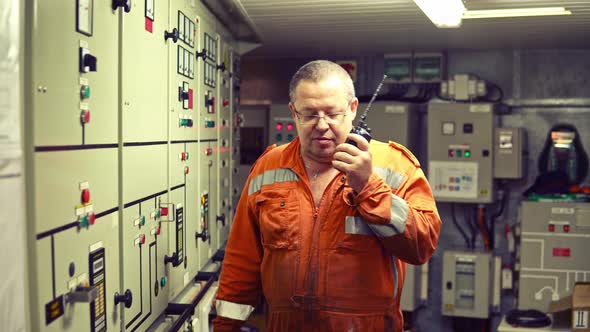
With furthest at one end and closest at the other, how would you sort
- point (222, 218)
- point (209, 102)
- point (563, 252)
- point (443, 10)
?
1. point (563, 252)
2. point (222, 218)
3. point (209, 102)
4. point (443, 10)

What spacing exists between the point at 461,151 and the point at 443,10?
2.36 meters

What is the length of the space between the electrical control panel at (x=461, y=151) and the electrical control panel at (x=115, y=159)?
279 cm

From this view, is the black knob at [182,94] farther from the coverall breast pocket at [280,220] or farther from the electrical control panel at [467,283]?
the electrical control panel at [467,283]

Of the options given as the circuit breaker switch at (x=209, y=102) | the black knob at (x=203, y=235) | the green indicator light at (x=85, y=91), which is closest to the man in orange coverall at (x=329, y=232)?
the green indicator light at (x=85, y=91)

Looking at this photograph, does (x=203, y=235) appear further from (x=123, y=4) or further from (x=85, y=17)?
(x=85, y=17)

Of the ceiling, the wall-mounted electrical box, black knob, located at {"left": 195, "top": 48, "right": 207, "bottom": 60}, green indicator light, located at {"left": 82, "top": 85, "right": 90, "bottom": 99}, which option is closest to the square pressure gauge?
green indicator light, located at {"left": 82, "top": 85, "right": 90, "bottom": 99}

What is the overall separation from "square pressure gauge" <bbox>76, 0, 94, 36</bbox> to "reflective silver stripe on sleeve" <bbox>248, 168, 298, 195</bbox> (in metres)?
0.89

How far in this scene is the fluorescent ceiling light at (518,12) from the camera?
426cm

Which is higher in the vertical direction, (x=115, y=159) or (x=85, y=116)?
(x=85, y=116)

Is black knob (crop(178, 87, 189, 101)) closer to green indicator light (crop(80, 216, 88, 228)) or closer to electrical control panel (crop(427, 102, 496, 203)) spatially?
green indicator light (crop(80, 216, 88, 228))

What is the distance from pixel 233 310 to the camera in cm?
257

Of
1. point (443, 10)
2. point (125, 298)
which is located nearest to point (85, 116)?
point (125, 298)

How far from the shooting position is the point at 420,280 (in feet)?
20.8

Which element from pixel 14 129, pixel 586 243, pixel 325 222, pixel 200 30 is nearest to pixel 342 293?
pixel 325 222
